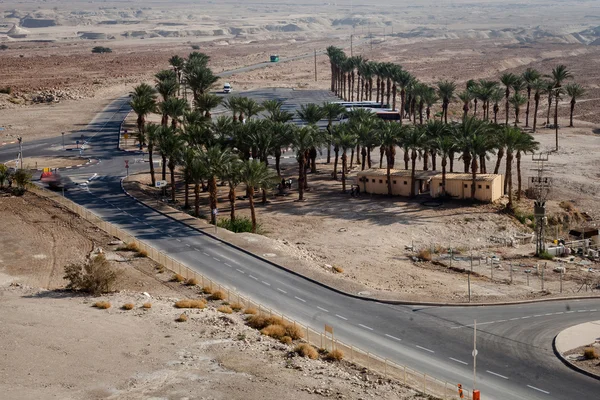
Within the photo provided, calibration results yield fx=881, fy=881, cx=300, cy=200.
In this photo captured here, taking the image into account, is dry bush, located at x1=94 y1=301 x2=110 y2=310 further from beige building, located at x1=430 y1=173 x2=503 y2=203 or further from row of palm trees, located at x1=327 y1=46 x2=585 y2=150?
row of palm trees, located at x1=327 y1=46 x2=585 y2=150

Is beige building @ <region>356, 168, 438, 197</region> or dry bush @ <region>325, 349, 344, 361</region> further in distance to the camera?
beige building @ <region>356, 168, 438, 197</region>

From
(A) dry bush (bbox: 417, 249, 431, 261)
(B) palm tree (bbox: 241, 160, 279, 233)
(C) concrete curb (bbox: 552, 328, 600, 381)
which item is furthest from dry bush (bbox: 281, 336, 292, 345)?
(B) palm tree (bbox: 241, 160, 279, 233)

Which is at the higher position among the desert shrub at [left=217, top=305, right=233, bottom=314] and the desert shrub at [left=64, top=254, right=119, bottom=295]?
A: the desert shrub at [left=64, top=254, right=119, bottom=295]

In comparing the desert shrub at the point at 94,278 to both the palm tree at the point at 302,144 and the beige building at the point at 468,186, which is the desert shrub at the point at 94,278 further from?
the beige building at the point at 468,186

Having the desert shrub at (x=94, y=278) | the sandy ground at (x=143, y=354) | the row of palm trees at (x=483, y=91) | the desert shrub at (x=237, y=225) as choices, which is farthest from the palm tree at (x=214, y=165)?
the row of palm trees at (x=483, y=91)

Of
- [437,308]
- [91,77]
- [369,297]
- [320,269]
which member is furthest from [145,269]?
[91,77]

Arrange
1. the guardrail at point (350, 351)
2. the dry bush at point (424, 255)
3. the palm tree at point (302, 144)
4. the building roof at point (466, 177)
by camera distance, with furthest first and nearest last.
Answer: the palm tree at point (302, 144)
the building roof at point (466, 177)
the dry bush at point (424, 255)
the guardrail at point (350, 351)
